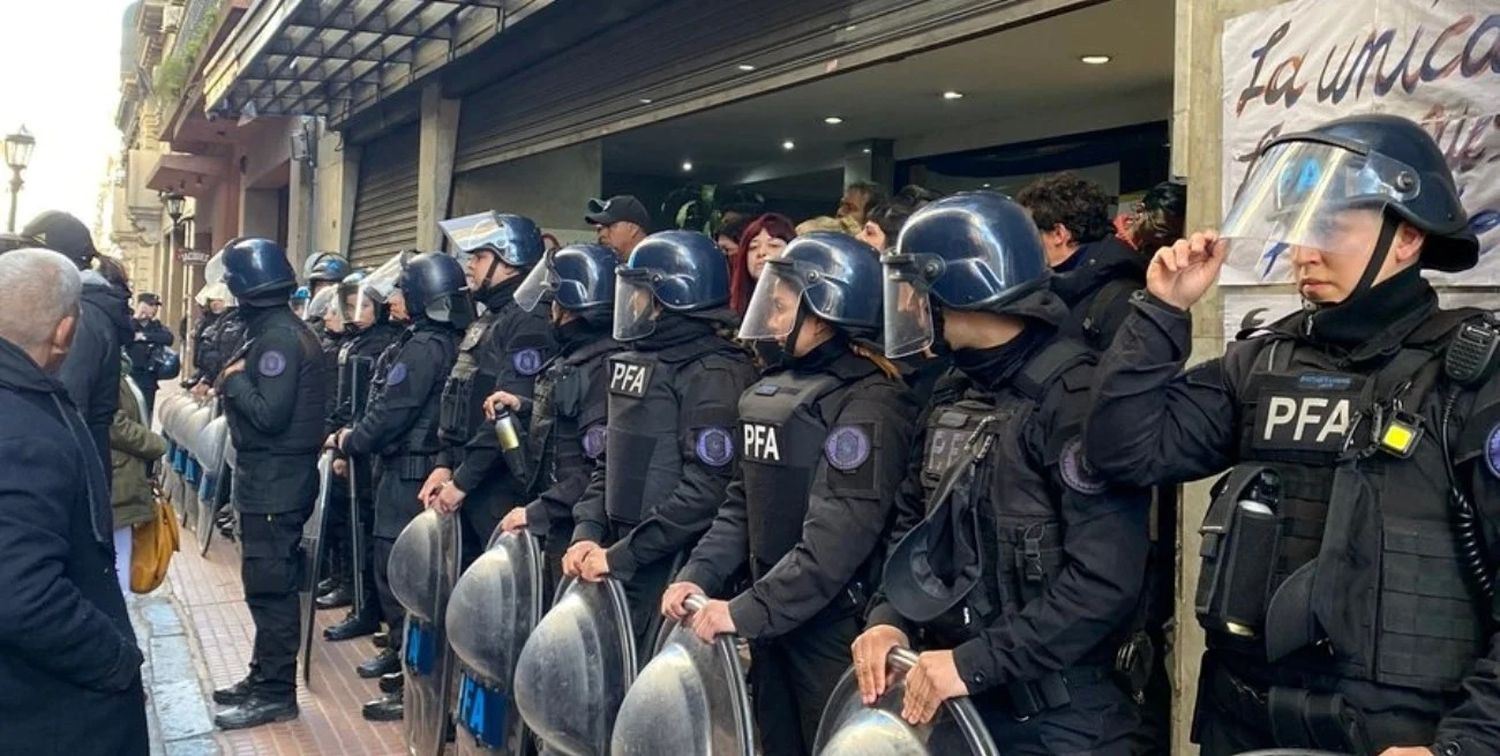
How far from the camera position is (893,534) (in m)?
2.88

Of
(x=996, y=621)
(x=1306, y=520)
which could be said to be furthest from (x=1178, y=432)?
(x=996, y=621)

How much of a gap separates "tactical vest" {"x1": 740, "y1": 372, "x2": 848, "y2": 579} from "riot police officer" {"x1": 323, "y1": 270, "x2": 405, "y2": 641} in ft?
12.3

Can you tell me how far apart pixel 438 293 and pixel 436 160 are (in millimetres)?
5905

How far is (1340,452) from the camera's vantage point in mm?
2039

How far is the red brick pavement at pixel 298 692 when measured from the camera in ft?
17.0

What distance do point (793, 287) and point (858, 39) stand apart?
3093 millimetres

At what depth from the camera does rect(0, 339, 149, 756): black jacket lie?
2.52 meters

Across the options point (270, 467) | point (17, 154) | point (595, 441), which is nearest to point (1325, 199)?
point (595, 441)

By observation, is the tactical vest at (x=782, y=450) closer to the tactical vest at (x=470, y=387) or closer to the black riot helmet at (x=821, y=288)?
the black riot helmet at (x=821, y=288)

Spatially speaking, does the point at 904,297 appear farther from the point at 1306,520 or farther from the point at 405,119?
the point at 405,119

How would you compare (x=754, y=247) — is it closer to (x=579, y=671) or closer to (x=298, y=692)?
(x=579, y=671)

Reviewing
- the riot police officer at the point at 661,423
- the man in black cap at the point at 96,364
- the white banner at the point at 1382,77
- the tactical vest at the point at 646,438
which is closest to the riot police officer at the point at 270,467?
the man in black cap at the point at 96,364

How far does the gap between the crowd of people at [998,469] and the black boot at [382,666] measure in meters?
1.57

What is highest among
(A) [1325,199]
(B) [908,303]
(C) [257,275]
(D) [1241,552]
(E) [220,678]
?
(C) [257,275]
